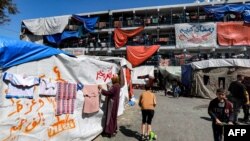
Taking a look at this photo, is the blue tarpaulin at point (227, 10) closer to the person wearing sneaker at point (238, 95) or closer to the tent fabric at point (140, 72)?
the tent fabric at point (140, 72)

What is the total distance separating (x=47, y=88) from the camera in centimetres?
560

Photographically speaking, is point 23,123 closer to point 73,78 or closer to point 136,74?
point 73,78

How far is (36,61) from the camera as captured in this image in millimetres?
5391

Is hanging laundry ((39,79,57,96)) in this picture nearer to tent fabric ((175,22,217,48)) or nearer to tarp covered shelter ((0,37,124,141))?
tarp covered shelter ((0,37,124,141))

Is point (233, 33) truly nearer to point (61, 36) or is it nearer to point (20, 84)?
point (61, 36)

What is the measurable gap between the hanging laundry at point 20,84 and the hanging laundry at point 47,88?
0.54 ft

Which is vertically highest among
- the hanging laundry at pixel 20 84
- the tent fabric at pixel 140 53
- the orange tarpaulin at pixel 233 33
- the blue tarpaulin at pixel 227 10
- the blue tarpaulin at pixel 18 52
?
the blue tarpaulin at pixel 227 10

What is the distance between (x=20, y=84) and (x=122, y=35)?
107 ft

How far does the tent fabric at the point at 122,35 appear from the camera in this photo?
121 ft

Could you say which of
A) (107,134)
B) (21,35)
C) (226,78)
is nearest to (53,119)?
(107,134)

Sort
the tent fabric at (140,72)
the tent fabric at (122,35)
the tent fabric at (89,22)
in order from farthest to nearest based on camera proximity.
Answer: the tent fabric at (89,22) → the tent fabric at (122,35) → the tent fabric at (140,72)

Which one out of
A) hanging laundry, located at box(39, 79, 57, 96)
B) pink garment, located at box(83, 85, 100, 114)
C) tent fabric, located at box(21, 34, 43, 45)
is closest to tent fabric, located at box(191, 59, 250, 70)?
pink garment, located at box(83, 85, 100, 114)

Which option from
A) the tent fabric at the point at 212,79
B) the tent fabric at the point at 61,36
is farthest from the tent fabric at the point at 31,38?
the tent fabric at the point at 212,79

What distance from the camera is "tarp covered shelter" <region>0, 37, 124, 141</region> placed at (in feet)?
15.8
